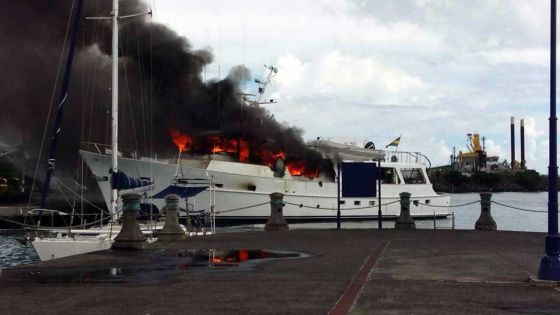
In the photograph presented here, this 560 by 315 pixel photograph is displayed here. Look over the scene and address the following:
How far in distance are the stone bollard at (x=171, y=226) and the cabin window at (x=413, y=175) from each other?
125ft

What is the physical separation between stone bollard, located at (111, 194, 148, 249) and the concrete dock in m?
0.71

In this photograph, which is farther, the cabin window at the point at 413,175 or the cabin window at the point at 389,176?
the cabin window at the point at 413,175

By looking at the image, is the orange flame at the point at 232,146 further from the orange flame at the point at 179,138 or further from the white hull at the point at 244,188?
the white hull at the point at 244,188

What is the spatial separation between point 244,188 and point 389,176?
1309 centimetres

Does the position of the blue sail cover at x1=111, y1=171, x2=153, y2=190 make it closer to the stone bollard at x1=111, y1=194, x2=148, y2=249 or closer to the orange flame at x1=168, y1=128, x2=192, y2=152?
the stone bollard at x1=111, y1=194, x2=148, y2=249

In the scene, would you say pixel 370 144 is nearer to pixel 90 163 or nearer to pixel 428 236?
pixel 90 163

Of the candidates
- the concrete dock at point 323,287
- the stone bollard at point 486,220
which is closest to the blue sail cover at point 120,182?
the concrete dock at point 323,287

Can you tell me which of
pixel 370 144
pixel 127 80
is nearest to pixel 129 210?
pixel 127 80

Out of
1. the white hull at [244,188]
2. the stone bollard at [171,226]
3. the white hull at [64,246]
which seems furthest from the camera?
the white hull at [244,188]

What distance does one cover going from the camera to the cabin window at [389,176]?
168 feet

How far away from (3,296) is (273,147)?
151ft

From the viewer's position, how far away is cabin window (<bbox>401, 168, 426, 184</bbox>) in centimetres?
5331

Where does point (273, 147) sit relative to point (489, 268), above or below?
above

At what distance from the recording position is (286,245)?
1625cm
